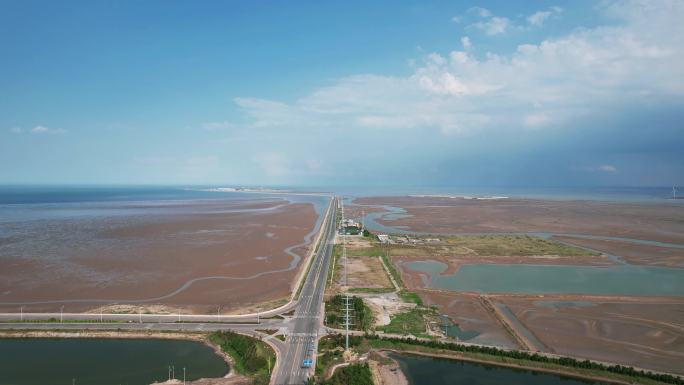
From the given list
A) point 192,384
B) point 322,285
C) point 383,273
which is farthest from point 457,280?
point 192,384

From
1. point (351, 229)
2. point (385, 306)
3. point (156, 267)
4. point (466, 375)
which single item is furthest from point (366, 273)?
point (351, 229)

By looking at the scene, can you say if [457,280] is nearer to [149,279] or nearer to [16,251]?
[149,279]

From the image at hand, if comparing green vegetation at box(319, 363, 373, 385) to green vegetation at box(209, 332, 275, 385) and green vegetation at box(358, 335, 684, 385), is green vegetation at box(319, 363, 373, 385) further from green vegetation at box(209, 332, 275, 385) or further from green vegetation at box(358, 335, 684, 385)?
green vegetation at box(209, 332, 275, 385)

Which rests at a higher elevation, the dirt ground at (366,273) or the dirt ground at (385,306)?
the dirt ground at (366,273)

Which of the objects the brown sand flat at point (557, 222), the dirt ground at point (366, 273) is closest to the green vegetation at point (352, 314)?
the dirt ground at point (366, 273)

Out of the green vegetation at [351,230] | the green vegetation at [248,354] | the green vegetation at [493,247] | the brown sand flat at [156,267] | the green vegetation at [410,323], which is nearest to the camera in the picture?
the green vegetation at [248,354]

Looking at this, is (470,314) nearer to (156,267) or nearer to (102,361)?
(102,361)

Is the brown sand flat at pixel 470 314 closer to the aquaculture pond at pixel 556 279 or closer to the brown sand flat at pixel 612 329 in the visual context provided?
the brown sand flat at pixel 612 329
